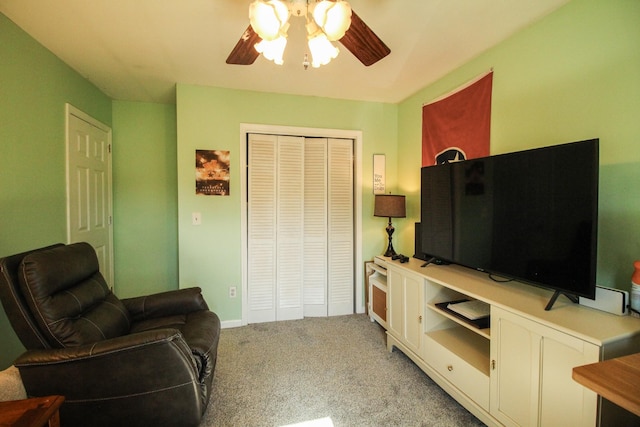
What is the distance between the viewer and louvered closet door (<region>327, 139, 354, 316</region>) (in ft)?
10.2

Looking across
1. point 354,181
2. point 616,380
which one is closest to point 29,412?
point 616,380

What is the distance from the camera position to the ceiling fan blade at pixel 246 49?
1.39 meters

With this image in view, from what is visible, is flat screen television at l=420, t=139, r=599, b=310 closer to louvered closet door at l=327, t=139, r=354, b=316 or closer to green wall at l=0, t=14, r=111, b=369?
louvered closet door at l=327, t=139, r=354, b=316

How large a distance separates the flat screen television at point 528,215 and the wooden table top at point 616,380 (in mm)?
398

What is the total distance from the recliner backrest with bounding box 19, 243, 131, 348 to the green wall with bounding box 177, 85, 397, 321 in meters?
1.00

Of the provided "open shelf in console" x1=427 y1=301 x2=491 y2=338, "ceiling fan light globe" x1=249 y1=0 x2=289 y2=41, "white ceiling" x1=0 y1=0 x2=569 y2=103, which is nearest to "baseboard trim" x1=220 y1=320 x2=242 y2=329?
"open shelf in console" x1=427 y1=301 x2=491 y2=338

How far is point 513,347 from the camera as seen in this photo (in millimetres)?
1343

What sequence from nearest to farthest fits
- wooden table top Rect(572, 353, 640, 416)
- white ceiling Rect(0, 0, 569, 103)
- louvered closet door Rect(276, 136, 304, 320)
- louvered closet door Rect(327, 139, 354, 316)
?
wooden table top Rect(572, 353, 640, 416) → white ceiling Rect(0, 0, 569, 103) → louvered closet door Rect(276, 136, 304, 320) → louvered closet door Rect(327, 139, 354, 316)

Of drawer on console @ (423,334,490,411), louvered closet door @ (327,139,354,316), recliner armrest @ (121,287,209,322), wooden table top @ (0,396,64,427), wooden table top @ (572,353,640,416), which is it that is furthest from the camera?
louvered closet door @ (327,139,354,316)

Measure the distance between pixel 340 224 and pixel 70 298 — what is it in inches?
90.7

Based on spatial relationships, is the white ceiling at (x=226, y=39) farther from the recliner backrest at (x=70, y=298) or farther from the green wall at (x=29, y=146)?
the recliner backrest at (x=70, y=298)

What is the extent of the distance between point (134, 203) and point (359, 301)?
2819 millimetres

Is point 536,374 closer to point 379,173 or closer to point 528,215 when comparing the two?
point 528,215

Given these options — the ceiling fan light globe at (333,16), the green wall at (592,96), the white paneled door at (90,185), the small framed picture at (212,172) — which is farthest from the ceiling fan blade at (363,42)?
the white paneled door at (90,185)
